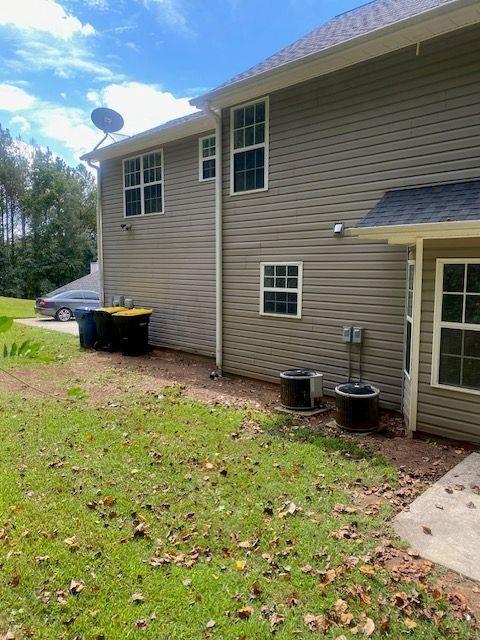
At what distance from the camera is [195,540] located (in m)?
3.34

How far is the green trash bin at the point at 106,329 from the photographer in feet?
37.1

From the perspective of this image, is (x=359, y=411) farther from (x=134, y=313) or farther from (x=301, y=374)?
(x=134, y=313)

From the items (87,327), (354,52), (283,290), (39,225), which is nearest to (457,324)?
(283,290)

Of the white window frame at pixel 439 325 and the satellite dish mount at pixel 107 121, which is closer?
the white window frame at pixel 439 325

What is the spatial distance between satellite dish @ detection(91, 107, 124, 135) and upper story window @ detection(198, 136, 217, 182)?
15.7 feet

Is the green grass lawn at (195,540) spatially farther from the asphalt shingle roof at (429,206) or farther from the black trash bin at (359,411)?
the asphalt shingle roof at (429,206)

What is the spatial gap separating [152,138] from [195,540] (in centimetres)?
975

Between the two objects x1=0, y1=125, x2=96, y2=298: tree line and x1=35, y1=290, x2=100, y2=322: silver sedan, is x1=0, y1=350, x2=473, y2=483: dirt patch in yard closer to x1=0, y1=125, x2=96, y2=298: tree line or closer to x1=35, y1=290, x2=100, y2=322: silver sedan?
x1=35, y1=290, x2=100, y2=322: silver sedan

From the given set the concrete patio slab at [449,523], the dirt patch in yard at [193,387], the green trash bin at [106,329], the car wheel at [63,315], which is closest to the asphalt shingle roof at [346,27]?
the dirt patch in yard at [193,387]

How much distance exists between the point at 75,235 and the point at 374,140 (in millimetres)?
35899

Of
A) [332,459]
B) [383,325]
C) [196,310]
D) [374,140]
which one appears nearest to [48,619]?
[332,459]

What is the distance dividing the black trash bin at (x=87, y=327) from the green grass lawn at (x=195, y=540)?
6295 millimetres

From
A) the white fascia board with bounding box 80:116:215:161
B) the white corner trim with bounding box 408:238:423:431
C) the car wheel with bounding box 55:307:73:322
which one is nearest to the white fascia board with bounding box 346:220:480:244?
the white corner trim with bounding box 408:238:423:431

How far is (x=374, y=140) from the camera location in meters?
6.41
